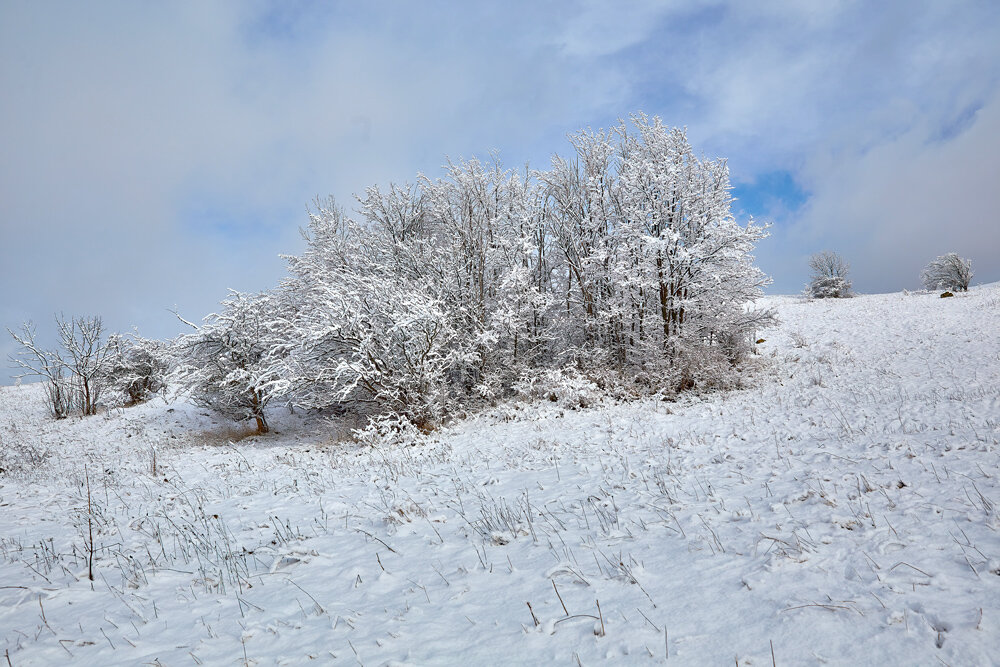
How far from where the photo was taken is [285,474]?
990cm

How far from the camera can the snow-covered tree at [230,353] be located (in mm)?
18234

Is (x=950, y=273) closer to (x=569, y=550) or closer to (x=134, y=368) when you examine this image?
(x=569, y=550)

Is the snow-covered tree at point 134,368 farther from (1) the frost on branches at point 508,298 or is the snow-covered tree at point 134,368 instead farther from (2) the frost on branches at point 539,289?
(2) the frost on branches at point 539,289

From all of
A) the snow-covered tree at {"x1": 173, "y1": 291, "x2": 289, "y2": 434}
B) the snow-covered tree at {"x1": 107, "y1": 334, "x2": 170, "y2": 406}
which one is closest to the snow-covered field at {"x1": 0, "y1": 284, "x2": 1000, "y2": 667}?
the snow-covered tree at {"x1": 173, "y1": 291, "x2": 289, "y2": 434}

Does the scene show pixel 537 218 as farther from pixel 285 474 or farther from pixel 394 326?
pixel 285 474

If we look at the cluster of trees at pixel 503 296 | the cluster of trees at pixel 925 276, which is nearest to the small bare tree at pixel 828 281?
the cluster of trees at pixel 925 276

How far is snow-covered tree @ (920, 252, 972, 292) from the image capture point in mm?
36875

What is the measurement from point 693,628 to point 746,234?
45.5 feet

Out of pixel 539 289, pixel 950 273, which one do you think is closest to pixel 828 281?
pixel 950 273

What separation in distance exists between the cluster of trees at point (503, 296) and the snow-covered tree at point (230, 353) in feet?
0.23

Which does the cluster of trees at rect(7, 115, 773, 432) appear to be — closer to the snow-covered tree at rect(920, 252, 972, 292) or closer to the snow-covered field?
the snow-covered field

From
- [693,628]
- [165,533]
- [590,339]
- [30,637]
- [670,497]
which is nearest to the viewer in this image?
[693,628]

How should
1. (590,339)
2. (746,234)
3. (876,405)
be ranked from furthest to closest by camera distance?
(590,339) → (746,234) → (876,405)

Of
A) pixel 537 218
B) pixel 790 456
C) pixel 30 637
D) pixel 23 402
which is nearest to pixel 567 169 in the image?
pixel 537 218
